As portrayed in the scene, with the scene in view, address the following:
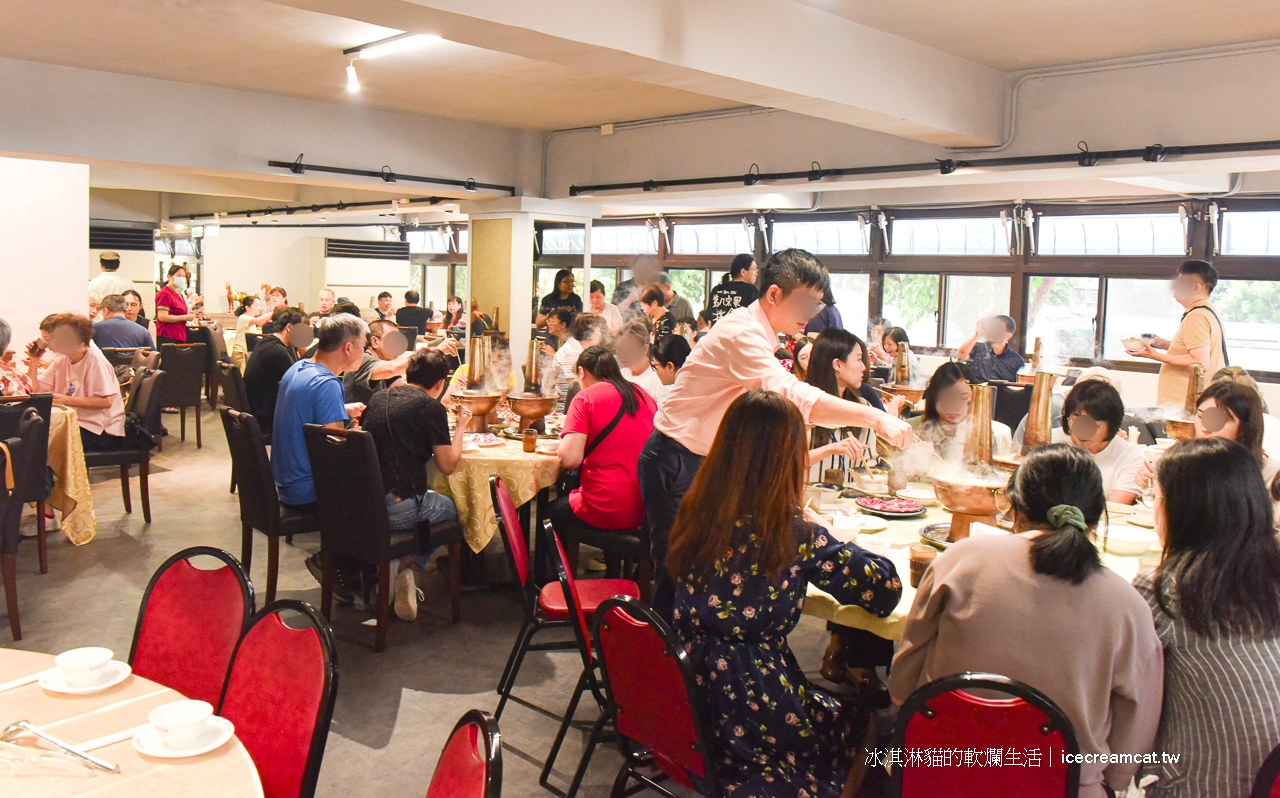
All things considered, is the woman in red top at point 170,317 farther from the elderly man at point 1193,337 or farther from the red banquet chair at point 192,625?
the elderly man at point 1193,337

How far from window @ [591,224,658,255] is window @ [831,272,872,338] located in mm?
2838

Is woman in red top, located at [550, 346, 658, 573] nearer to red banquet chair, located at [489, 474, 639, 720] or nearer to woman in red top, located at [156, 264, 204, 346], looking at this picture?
red banquet chair, located at [489, 474, 639, 720]

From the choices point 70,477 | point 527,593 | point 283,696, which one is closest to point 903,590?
point 527,593

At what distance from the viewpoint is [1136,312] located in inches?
339

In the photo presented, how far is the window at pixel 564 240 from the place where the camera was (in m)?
8.85

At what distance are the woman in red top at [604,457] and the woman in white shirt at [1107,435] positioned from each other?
5.70 feet

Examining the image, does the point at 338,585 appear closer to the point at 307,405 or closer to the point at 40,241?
the point at 307,405

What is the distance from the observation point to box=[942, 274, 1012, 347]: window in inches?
373

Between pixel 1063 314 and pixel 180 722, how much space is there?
9.06m

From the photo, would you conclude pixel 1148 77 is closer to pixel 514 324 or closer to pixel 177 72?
pixel 514 324

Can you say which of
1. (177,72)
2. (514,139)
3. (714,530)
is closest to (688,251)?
(514,139)


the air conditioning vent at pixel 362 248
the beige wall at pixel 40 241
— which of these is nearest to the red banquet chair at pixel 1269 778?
the beige wall at pixel 40 241

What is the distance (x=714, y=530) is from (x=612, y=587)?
4.01ft

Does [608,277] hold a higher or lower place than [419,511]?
higher
